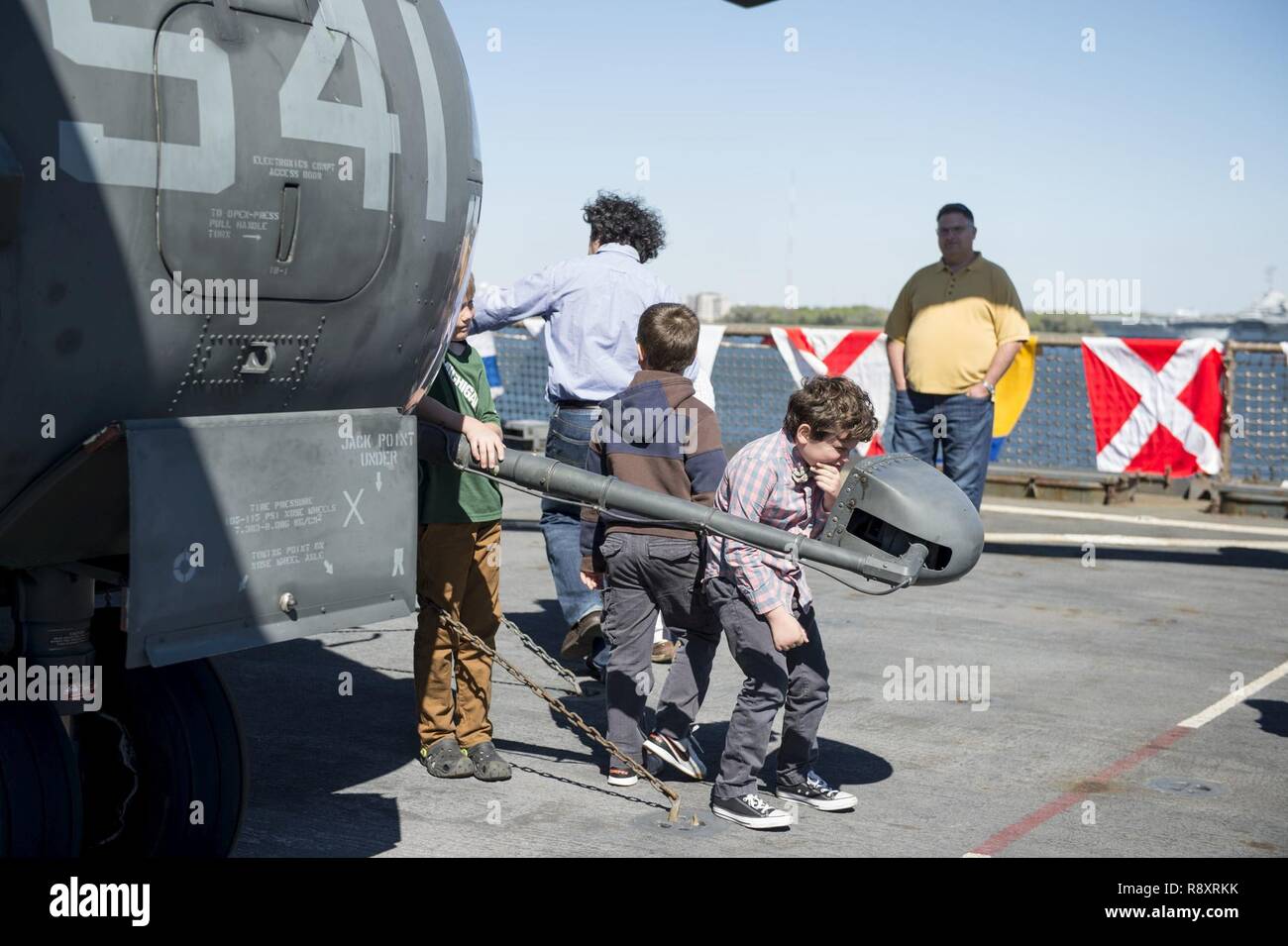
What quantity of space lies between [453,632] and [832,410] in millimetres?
1612

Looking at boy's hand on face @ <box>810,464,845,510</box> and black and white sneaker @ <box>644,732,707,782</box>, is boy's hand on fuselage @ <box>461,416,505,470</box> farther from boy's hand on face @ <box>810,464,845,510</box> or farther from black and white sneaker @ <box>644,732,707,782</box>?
black and white sneaker @ <box>644,732,707,782</box>

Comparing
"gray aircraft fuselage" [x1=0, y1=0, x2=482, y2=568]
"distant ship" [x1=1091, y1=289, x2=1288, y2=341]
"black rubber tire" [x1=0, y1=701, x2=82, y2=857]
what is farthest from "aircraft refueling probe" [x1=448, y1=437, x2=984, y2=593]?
"distant ship" [x1=1091, y1=289, x2=1288, y2=341]

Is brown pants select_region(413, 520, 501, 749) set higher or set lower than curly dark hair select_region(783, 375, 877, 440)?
lower

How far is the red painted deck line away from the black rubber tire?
106 inches

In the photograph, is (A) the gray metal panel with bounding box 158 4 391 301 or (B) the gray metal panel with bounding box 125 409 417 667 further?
(B) the gray metal panel with bounding box 125 409 417 667

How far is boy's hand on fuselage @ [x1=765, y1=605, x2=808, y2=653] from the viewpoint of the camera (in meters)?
4.48

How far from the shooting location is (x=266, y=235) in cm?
332

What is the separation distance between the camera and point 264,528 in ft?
11.4

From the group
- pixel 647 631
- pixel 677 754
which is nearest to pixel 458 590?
pixel 647 631

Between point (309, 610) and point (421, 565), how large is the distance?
143 cm

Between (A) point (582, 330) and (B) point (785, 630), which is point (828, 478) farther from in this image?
(A) point (582, 330)

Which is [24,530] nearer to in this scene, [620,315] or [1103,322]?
[620,315]

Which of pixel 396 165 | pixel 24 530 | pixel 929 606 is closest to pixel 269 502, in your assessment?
pixel 24 530

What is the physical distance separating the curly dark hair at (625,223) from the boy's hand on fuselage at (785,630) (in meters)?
2.73
